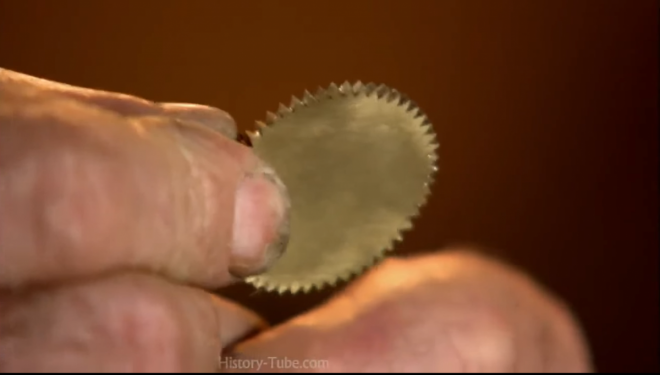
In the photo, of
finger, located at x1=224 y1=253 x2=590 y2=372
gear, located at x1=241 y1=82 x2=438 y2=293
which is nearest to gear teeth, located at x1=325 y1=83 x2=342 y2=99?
gear, located at x1=241 y1=82 x2=438 y2=293

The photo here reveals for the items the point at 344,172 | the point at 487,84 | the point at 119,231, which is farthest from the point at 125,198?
the point at 487,84

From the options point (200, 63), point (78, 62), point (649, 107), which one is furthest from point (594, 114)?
point (78, 62)

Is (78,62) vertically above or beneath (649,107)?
beneath

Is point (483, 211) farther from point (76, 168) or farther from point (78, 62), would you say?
point (78, 62)

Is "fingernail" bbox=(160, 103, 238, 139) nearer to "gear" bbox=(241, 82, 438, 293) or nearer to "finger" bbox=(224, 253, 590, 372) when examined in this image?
"gear" bbox=(241, 82, 438, 293)

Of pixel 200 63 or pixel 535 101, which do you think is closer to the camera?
pixel 535 101

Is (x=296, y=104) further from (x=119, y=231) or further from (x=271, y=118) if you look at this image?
(x=119, y=231)

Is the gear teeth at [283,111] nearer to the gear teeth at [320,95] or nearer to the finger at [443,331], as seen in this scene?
the gear teeth at [320,95]

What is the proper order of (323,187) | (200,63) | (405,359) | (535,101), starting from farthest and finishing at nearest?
(200,63) < (535,101) < (323,187) < (405,359)

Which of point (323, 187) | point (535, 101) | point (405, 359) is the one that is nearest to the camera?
point (405, 359)
